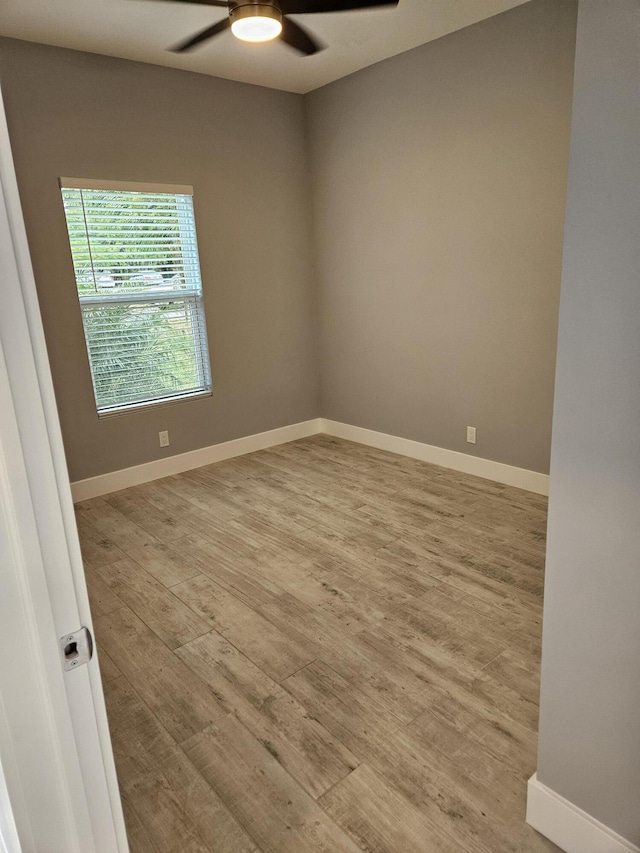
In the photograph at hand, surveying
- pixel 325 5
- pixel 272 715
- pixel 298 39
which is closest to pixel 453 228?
pixel 298 39

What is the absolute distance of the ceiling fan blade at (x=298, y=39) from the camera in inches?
117

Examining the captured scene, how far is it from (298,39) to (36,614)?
11.4 feet

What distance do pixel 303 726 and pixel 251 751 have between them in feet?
0.61

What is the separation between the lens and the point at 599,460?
118 centimetres

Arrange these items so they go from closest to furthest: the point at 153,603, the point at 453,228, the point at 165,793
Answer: the point at 165,793 → the point at 153,603 → the point at 453,228

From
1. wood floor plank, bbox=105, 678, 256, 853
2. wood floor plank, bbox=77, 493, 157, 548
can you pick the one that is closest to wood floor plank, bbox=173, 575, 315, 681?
wood floor plank, bbox=105, 678, 256, 853

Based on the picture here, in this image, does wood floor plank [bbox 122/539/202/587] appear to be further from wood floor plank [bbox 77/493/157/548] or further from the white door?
the white door

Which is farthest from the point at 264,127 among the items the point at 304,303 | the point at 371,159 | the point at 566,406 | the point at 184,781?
the point at 184,781

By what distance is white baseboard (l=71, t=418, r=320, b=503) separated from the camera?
3878 mm

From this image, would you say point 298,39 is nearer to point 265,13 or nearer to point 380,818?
point 265,13

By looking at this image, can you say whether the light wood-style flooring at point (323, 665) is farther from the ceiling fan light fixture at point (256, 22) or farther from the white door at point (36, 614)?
the ceiling fan light fixture at point (256, 22)

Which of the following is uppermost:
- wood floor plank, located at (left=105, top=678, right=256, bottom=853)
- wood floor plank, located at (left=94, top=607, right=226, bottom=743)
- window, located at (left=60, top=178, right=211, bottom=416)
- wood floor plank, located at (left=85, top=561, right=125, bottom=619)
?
window, located at (left=60, top=178, right=211, bottom=416)

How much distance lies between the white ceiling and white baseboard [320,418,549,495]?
2.65 metres

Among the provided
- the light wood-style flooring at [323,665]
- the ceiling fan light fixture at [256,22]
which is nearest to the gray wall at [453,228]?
the light wood-style flooring at [323,665]
